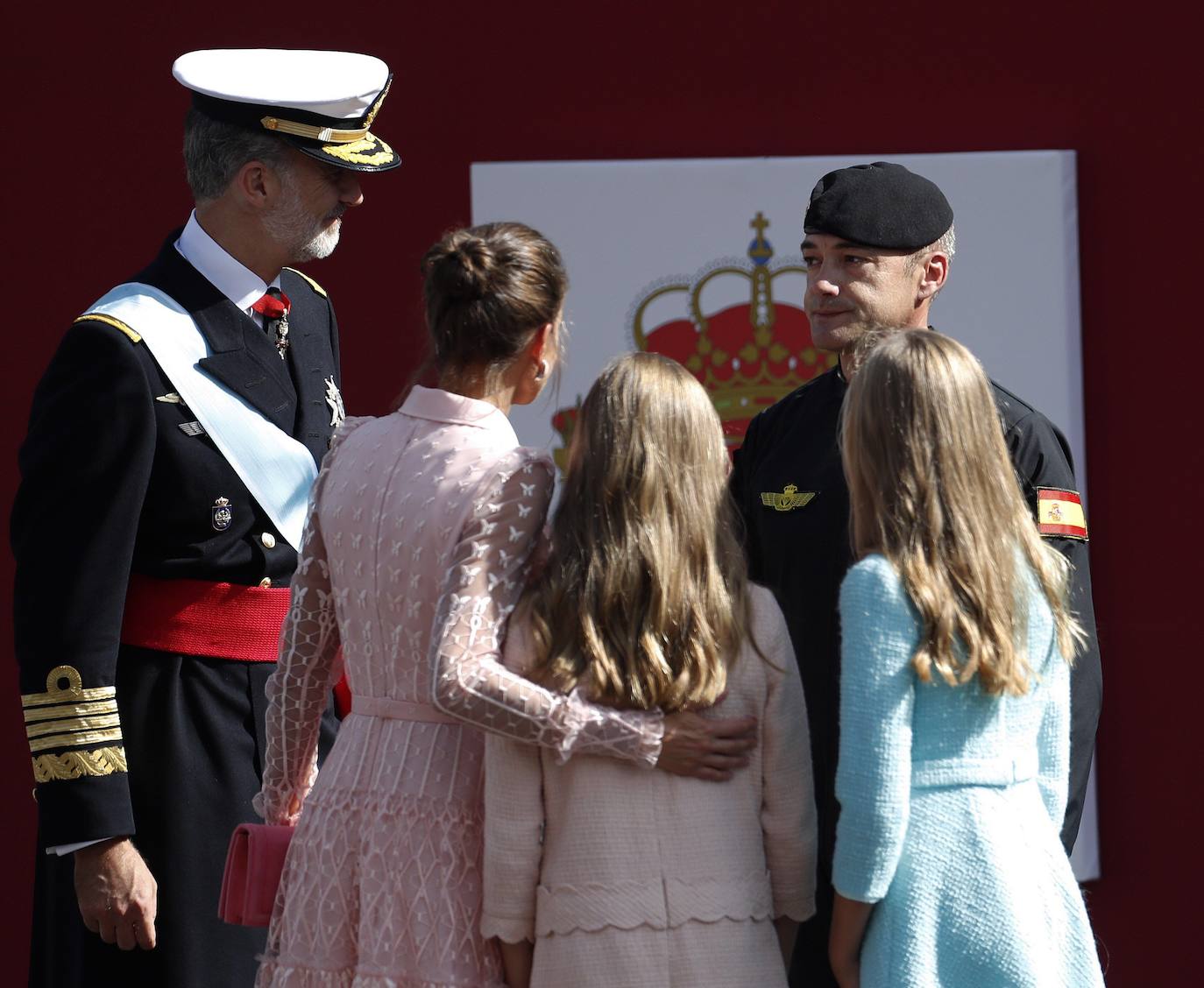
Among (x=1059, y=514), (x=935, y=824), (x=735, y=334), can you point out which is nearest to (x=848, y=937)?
(x=935, y=824)

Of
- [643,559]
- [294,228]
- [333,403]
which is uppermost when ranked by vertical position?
[294,228]

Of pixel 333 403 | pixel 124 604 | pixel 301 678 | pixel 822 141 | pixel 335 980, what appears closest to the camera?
pixel 335 980

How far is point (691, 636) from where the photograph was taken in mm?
1800

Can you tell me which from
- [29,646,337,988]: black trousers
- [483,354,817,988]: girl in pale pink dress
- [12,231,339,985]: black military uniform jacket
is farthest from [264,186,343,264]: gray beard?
[483,354,817,988]: girl in pale pink dress

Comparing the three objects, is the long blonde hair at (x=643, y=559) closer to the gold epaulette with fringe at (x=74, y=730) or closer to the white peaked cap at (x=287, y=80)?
the gold epaulette with fringe at (x=74, y=730)

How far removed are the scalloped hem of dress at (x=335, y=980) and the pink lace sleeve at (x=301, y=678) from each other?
0.71ft

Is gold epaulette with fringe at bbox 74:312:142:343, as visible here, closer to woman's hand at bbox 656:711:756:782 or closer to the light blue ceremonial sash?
the light blue ceremonial sash

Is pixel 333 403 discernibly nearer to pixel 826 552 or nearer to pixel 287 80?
pixel 287 80

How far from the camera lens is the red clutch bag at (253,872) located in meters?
1.97

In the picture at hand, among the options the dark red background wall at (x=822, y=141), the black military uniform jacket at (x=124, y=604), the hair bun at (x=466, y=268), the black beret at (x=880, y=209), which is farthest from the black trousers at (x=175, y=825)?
the dark red background wall at (x=822, y=141)

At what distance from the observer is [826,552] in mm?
2291

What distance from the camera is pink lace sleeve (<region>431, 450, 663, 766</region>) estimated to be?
1.74m

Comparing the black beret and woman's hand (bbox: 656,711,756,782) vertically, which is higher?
the black beret

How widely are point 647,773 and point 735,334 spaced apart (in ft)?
5.84
